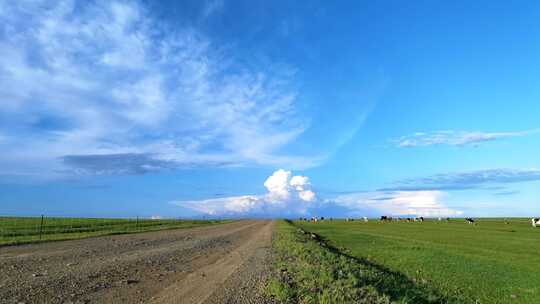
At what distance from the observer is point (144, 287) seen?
45.4 ft

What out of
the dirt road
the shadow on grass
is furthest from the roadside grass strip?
the dirt road

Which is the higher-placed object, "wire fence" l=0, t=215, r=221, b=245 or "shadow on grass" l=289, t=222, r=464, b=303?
"wire fence" l=0, t=215, r=221, b=245

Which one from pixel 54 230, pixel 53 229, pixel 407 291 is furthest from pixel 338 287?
pixel 53 229

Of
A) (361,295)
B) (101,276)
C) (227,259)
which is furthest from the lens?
(227,259)

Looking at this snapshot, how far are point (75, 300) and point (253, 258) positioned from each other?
1340 centimetres

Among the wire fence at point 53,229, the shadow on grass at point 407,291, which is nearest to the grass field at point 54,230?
the wire fence at point 53,229

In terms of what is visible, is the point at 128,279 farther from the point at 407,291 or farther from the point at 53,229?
the point at 53,229

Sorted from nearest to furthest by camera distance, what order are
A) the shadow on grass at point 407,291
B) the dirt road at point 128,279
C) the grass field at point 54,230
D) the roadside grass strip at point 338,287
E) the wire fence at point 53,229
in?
the dirt road at point 128,279 → the roadside grass strip at point 338,287 → the shadow on grass at point 407,291 → the grass field at point 54,230 → the wire fence at point 53,229

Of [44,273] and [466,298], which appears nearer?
[44,273]

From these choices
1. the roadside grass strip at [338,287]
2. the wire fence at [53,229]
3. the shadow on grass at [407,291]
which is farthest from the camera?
the wire fence at [53,229]

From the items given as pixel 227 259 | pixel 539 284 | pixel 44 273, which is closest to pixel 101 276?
pixel 44 273

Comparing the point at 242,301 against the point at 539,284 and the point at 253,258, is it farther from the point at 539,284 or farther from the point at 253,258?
the point at 539,284

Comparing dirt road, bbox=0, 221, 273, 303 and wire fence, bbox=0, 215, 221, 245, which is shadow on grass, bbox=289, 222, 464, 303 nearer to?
dirt road, bbox=0, 221, 273, 303

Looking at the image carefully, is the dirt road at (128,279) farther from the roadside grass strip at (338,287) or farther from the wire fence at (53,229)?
the wire fence at (53,229)
